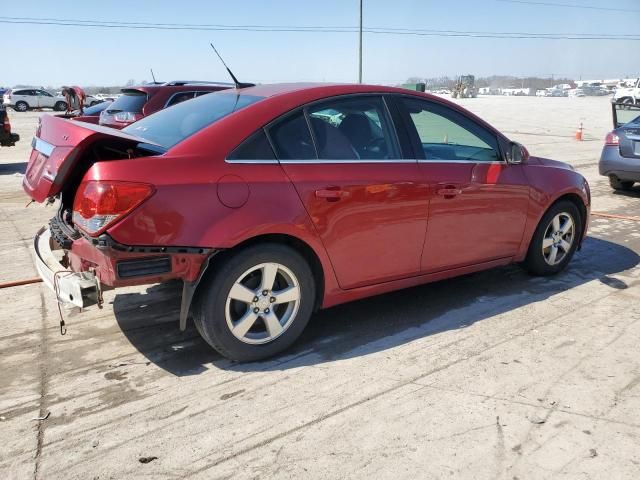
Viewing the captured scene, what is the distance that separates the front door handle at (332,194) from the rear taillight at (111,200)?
1.02 metres

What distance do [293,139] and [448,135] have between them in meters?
1.50

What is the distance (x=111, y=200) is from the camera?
2.86 metres

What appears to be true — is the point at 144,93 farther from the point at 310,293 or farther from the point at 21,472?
the point at 21,472

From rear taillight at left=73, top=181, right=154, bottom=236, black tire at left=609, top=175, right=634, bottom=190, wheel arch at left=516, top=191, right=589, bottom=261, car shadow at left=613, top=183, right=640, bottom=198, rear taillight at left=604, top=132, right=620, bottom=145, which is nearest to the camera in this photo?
rear taillight at left=73, top=181, right=154, bottom=236

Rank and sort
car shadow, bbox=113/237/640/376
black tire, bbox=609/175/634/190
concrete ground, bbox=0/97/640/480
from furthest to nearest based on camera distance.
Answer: black tire, bbox=609/175/634/190
car shadow, bbox=113/237/640/376
concrete ground, bbox=0/97/640/480

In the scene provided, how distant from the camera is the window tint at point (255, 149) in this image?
3207 mm

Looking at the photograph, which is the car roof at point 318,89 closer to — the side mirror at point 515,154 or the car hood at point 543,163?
the side mirror at point 515,154

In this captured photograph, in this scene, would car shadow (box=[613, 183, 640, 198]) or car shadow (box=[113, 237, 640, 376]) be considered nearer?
car shadow (box=[113, 237, 640, 376])

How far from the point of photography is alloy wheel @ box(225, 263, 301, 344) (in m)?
3.26

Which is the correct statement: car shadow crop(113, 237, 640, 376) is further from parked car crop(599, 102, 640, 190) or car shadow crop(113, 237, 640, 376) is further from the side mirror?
parked car crop(599, 102, 640, 190)

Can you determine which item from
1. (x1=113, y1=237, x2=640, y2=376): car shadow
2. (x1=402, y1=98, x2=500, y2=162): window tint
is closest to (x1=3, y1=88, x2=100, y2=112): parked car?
(x1=113, y1=237, x2=640, y2=376): car shadow

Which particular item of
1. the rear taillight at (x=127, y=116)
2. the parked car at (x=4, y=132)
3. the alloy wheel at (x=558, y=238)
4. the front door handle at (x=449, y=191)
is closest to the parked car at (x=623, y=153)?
the alloy wheel at (x=558, y=238)

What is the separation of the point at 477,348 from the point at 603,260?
275cm

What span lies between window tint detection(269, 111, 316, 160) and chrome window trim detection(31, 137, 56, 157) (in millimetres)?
1336
